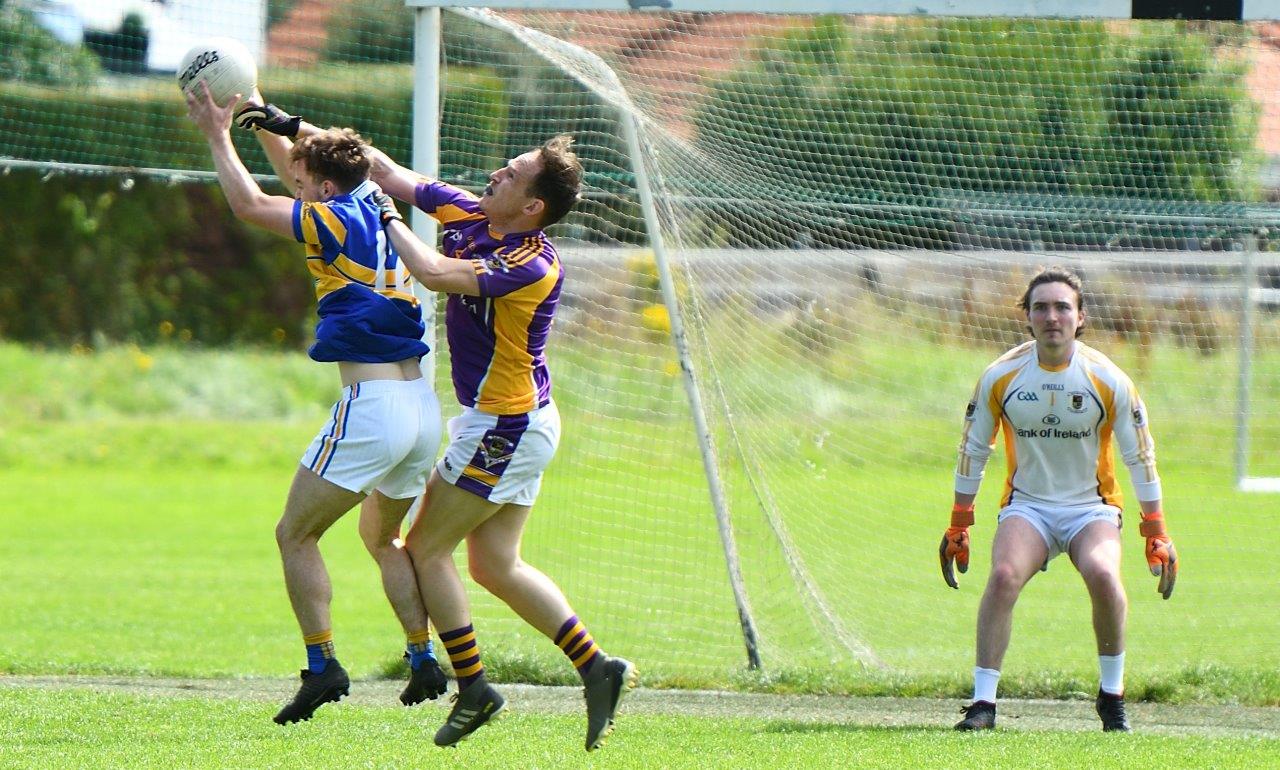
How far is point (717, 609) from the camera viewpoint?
32.3 ft

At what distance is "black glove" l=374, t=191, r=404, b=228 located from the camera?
540 centimetres

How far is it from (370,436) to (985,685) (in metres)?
2.74

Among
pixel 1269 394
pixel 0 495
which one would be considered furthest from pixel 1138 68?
pixel 0 495

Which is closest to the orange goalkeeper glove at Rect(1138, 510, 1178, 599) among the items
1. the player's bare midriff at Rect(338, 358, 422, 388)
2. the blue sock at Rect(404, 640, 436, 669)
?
the blue sock at Rect(404, 640, 436, 669)

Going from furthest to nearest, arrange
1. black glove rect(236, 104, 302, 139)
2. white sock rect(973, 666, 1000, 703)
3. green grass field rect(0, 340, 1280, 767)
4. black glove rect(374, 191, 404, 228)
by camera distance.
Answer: white sock rect(973, 666, 1000, 703), green grass field rect(0, 340, 1280, 767), black glove rect(236, 104, 302, 139), black glove rect(374, 191, 404, 228)

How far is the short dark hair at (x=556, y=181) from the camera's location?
5.48 m

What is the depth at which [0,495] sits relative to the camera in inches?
689

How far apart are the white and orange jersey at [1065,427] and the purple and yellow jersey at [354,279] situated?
256 cm

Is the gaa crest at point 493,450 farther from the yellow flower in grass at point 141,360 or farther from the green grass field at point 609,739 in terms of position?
the yellow flower in grass at point 141,360

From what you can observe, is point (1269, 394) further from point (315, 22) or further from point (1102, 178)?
point (315, 22)

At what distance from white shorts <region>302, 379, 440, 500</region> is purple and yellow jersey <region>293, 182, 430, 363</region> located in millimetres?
136

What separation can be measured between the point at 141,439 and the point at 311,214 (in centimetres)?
1674

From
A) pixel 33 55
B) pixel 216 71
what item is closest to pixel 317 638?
pixel 216 71

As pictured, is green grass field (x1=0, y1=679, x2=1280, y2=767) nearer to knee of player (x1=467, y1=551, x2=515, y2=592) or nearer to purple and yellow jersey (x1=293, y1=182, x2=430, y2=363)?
knee of player (x1=467, y1=551, x2=515, y2=592)
